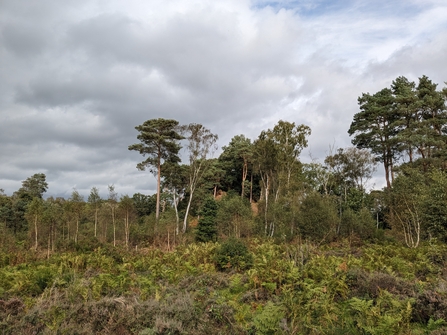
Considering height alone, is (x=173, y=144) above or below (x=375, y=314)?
above

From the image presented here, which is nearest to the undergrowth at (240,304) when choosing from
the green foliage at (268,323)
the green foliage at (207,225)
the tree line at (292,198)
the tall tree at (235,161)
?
the green foliage at (268,323)

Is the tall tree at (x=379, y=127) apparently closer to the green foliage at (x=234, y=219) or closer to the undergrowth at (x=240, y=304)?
the green foliage at (x=234, y=219)

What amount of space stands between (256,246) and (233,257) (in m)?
5.69

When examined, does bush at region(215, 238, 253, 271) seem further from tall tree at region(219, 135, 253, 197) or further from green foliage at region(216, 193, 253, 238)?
tall tree at region(219, 135, 253, 197)

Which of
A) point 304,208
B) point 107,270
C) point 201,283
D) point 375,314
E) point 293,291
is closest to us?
point 375,314

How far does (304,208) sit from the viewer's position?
78.5 ft

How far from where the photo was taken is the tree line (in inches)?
814

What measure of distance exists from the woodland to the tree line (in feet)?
0.43

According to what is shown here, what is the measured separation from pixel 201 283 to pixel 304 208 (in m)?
16.7

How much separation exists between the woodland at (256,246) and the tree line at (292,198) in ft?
0.43

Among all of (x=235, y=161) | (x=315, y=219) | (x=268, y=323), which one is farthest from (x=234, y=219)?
(x=235, y=161)

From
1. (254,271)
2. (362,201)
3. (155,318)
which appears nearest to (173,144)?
(362,201)

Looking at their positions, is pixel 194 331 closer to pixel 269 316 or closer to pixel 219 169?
pixel 269 316

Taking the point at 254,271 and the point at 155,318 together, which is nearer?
the point at 155,318
